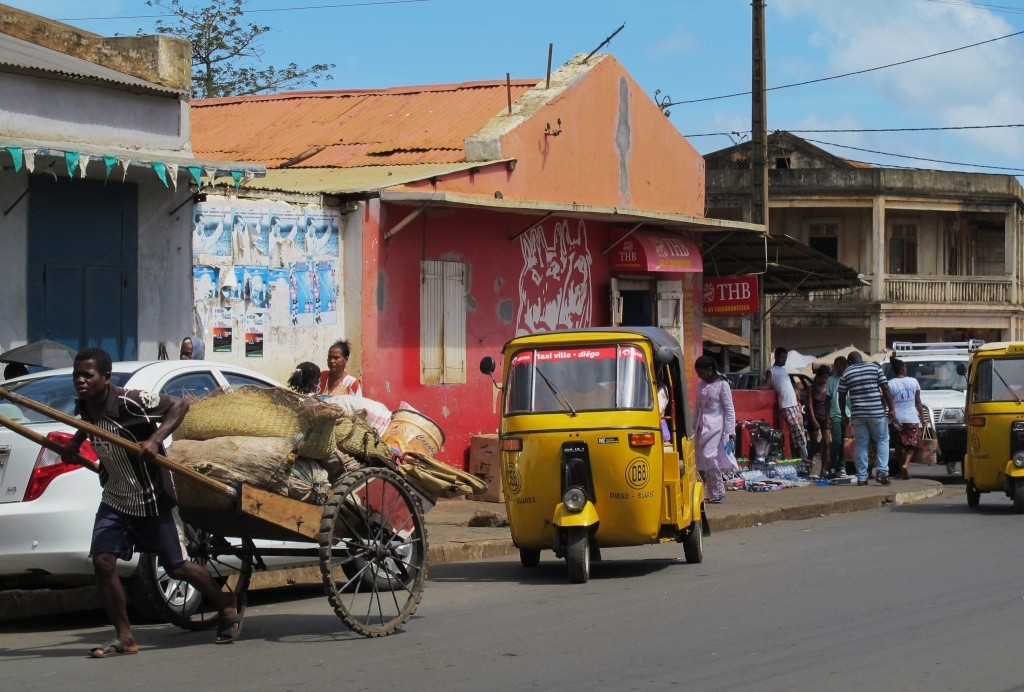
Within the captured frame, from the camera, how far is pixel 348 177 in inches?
688

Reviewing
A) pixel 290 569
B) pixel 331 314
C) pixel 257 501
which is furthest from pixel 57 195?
pixel 257 501

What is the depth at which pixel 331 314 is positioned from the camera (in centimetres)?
1571

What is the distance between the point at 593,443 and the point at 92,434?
462 cm

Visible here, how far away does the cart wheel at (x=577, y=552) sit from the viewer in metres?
10.5

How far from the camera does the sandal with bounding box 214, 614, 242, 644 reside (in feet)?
26.2

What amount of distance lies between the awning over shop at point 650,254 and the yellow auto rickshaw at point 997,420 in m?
5.54

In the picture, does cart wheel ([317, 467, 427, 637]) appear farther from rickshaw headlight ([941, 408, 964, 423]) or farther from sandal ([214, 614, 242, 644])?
rickshaw headlight ([941, 408, 964, 423])

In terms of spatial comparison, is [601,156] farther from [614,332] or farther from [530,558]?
[530,558]

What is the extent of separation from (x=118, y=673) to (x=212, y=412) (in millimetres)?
1622

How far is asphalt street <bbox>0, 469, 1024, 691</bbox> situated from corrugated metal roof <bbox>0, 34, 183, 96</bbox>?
564cm

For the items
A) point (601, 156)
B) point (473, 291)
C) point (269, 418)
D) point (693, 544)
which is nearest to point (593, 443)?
point (693, 544)

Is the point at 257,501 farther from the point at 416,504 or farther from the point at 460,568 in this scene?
the point at 460,568

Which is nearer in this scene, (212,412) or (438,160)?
(212,412)

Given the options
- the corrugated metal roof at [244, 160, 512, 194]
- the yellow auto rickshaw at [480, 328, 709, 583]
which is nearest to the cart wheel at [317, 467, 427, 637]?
the yellow auto rickshaw at [480, 328, 709, 583]
